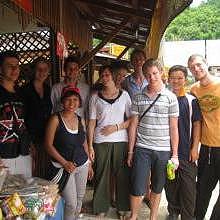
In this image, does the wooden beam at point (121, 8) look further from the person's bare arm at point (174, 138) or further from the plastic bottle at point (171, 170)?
the plastic bottle at point (171, 170)

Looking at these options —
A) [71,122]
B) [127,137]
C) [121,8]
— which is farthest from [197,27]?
[71,122]

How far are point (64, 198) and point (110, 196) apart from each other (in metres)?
1.03

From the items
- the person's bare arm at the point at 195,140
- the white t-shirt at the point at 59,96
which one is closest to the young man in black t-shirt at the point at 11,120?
the white t-shirt at the point at 59,96

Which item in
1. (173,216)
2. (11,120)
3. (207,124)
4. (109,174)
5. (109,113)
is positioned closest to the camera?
(11,120)

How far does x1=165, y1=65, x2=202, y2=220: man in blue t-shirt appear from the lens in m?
4.01

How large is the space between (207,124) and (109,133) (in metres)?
1.03

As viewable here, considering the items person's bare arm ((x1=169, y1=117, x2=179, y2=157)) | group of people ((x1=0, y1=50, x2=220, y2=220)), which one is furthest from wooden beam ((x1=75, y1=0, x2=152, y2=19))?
person's bare arm ((x1=169, y1=117, x2=179, y2=157))

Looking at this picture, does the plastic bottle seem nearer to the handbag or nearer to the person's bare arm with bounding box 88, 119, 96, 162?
the person's bare arm with bounding box 88, 119, 96, 162

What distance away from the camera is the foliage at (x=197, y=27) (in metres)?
49.7

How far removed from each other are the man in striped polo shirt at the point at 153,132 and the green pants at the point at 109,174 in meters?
0.24

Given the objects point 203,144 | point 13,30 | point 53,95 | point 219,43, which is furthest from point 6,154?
point 219,43

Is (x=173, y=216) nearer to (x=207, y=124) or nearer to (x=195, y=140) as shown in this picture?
(x=195, y=140)

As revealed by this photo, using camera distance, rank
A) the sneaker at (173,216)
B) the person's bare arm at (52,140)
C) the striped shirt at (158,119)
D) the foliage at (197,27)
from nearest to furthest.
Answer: the person's bare arm at (52,140) < the striped shirt at (158,119) < the sneaker at (173,216) < the foliage at (197,27)

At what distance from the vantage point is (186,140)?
407cm
